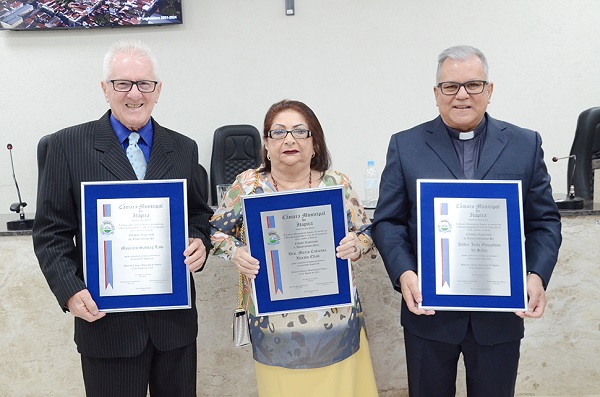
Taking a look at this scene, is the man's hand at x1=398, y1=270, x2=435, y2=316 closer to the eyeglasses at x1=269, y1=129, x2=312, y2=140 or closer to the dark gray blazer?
the dark gray blazer

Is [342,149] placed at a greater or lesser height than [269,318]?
greater

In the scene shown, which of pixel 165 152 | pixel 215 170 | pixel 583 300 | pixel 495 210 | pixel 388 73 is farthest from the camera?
pixel 388 73

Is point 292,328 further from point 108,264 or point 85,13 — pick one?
point 85,13

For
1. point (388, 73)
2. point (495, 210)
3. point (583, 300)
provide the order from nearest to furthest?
point (495, 210) < point (583, 300) < point (388, 73)

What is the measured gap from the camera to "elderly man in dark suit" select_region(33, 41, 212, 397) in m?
1.57

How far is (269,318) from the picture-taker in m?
1.78

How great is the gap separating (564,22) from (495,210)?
4.31 meters

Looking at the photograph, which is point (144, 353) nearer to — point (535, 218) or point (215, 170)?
point (535, 218)

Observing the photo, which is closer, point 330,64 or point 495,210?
point 495,210

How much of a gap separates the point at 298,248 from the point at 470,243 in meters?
0.52

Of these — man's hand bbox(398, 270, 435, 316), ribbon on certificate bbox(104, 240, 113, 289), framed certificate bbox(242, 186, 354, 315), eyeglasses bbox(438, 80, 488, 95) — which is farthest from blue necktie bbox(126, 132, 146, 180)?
eyeglasses bbox(438, 80, 488, 95)

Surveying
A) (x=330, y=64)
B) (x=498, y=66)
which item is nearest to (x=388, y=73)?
(x=330, y=64)

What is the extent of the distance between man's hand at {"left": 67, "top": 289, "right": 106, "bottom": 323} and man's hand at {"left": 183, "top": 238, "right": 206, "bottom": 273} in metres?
0.29

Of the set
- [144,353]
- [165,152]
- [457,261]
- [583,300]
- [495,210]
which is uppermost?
[165,152]
